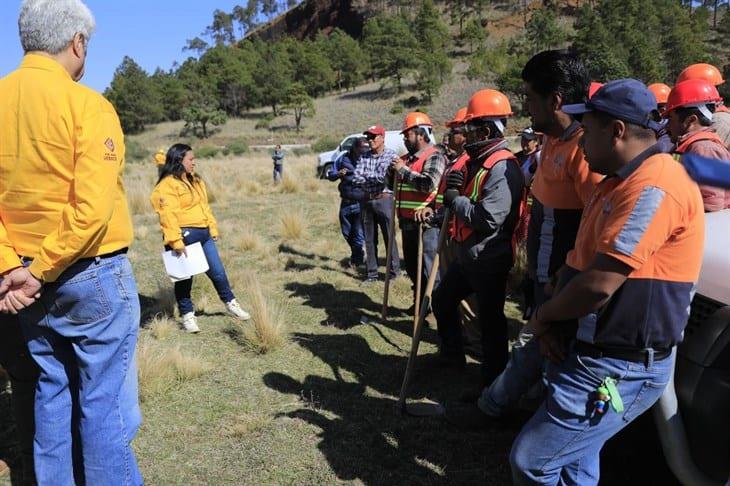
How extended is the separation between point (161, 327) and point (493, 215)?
3.84 meters

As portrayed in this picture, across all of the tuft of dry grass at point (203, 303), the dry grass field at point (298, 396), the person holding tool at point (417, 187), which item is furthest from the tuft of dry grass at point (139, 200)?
the person holding tool at point (417, 187)

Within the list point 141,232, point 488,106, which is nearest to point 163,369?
point 488,106

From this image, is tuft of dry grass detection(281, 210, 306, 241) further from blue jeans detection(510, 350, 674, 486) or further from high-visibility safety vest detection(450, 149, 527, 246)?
blue jeans detection(510, 350, 674, 486)

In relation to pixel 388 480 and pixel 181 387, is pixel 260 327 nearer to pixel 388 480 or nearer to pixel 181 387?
pixel 181 387

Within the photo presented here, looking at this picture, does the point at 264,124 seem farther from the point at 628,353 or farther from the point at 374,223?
the point at 628,353

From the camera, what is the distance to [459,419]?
3705 millimetres

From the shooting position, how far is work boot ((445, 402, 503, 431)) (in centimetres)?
368

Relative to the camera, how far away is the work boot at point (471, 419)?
3.68m

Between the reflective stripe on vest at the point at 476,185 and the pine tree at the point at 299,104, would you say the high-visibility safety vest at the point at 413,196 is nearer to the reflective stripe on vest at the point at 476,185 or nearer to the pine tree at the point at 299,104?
the reflective stripe on vest at the point at 476,185

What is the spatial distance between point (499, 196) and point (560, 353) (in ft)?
5.05

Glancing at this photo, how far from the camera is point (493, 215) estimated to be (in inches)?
139

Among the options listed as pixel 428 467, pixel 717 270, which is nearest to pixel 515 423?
pixel 428 467

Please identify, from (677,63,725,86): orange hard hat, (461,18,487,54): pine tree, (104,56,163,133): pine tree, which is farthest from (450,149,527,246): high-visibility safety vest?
(461,18,487,54): pine tree

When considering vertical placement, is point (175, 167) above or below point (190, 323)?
above
